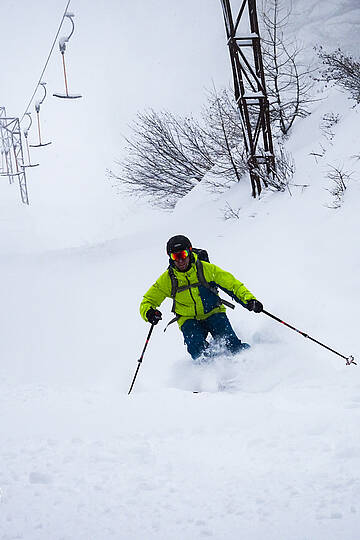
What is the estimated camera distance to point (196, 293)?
17.4 feet

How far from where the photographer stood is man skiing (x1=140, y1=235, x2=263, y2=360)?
5.22m

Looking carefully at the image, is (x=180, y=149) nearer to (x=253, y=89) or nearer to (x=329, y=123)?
(x=253, y=89)

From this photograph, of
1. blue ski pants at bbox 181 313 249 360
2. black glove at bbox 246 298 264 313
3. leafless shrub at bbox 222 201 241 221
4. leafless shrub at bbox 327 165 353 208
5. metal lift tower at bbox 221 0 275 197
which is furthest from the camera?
leafless shrub at bbox 222 201 241 221

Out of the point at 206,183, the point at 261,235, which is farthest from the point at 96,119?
the point at 261,235

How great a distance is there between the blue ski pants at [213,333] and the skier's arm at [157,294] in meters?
0.37

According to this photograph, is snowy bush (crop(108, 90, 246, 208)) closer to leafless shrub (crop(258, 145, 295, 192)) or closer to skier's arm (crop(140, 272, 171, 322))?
leafless shrub (crop(258, 145, 295, 192))

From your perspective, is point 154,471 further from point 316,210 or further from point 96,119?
point 96,119

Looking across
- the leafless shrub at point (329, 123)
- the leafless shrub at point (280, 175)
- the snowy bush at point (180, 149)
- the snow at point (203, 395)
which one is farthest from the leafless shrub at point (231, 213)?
the leafless shrub at point (329, 123)

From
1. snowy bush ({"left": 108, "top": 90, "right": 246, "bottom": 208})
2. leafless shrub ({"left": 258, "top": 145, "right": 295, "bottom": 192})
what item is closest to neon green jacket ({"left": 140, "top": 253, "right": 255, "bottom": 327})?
leafless shrub ({"left": 258, "top": 145, "right": 295, "bottom": 192})

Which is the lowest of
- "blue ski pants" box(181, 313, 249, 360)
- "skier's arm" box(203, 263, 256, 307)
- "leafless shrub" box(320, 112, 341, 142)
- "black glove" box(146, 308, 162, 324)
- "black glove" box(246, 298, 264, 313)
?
"blue ski pants" box(181, 313, 249, 360)

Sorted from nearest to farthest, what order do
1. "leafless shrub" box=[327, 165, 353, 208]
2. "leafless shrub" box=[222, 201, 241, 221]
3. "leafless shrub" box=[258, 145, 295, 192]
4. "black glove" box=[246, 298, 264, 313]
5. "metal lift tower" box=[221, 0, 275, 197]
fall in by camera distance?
"black glove" box=[246, 298, 264, 313]
"leafless shrub" box=[327, 165, 353, 208]
"leafless shrub" box=[258, 145, 295, 192]
"metal lift tower" box=[221, 0, 275, 197]
"leafless shrub" box=[222, 201, 241, 221]

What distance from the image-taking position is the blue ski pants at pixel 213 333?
534 cm

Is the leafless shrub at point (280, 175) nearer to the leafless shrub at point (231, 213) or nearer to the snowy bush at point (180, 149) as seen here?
the leafless shrub at point (231, 213)

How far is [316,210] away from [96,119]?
71.5 m
